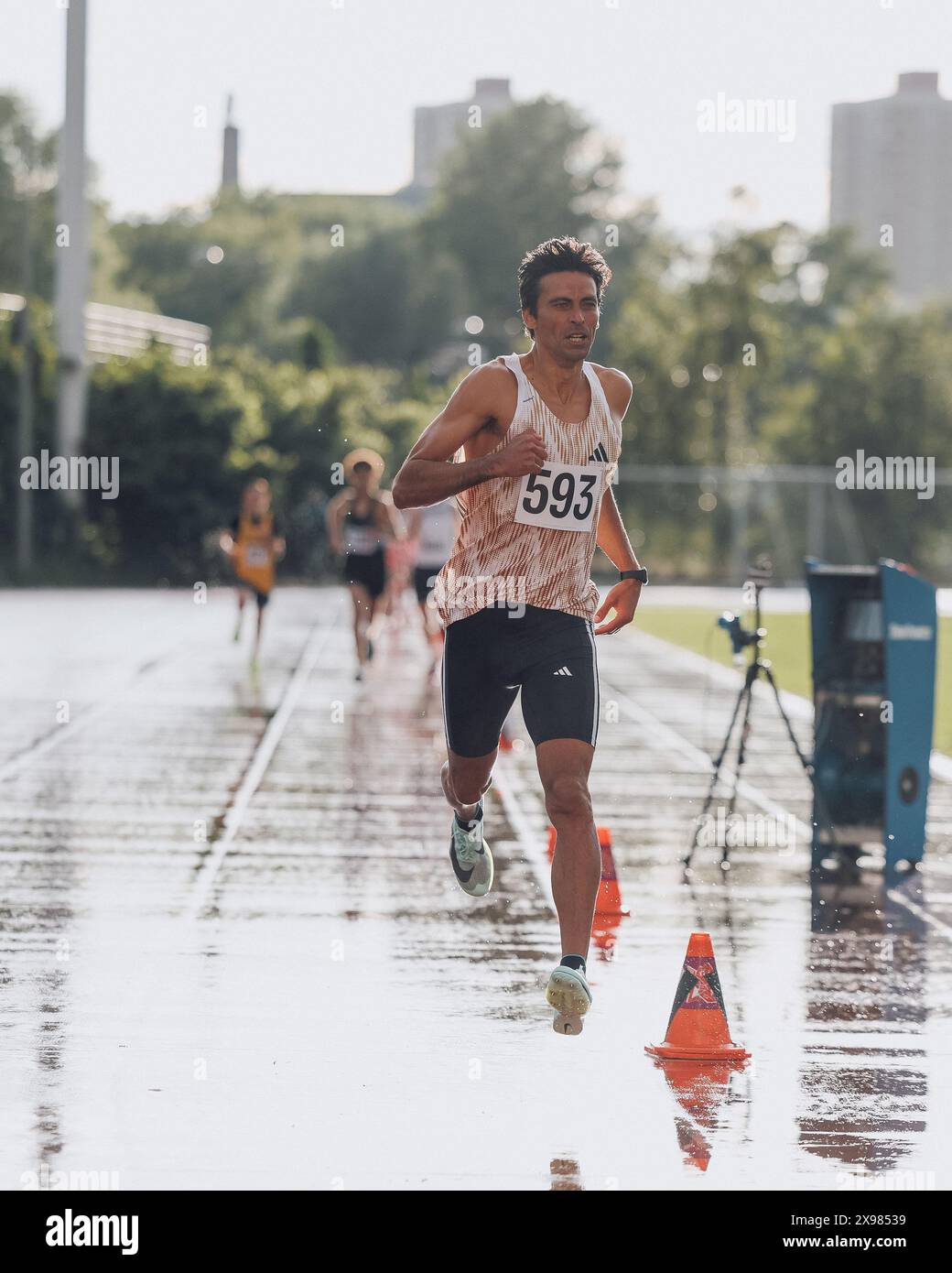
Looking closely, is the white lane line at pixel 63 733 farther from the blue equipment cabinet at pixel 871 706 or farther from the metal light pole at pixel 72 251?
the metal light pole at pixel 72 251

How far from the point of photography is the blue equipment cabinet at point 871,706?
10.0 metres

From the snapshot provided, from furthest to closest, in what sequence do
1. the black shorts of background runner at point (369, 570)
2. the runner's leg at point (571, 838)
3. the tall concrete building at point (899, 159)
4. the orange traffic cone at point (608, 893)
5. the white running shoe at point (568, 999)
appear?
the tall concrete building at point (899, 159) < the black shorts of background runner at point (369, 570) < the orange traffic cone at point (608, 893) < the runner's leg at point (571, 838) < the white running shoe at point (568, 999)

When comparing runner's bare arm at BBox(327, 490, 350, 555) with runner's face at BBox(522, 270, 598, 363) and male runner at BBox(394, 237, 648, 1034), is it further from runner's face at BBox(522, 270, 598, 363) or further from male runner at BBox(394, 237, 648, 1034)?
runner's face at BBox(522, 270, 598, 363)

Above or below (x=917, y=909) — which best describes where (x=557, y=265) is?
above

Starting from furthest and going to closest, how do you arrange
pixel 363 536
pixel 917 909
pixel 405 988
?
pixel 363 536
pixel 917 909
pixel 405 988

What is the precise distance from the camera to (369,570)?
20.7m

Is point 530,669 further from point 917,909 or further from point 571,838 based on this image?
point 917,909

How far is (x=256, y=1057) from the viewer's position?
20.5ft

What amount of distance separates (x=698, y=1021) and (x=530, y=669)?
3.72 feet

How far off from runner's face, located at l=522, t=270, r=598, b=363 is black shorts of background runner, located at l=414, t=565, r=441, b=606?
12970 millimetres

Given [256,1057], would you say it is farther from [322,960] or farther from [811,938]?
[811,938]
